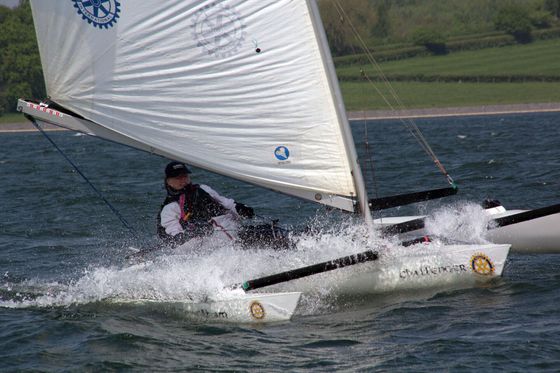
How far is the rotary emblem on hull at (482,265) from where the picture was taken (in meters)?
8.24

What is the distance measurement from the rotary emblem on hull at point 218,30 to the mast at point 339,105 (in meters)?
0.65

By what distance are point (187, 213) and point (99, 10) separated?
6.71ft

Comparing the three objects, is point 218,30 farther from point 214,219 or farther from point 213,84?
point 214,219

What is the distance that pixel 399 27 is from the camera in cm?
9062

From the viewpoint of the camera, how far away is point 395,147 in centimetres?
2900

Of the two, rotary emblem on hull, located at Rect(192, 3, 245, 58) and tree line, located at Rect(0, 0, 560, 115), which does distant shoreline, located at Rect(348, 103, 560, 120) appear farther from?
rotary emblem on hull, located at Rect(192, 3, 245, 58)

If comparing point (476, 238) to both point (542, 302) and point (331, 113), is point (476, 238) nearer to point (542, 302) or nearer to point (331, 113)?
point (542, 302)

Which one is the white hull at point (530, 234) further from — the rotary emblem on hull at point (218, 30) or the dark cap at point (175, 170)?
the rotary emblem on hull at point (218, 30)

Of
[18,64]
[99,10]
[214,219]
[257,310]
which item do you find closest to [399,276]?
[257,310]

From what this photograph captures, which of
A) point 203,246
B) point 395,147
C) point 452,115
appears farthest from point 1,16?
point 203,246

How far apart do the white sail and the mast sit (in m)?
0.01

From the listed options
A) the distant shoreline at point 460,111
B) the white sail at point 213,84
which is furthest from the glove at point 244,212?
the distant shoreline at point 460,111

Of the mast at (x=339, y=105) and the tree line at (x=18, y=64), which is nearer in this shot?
the mast at (x=339, y=105)

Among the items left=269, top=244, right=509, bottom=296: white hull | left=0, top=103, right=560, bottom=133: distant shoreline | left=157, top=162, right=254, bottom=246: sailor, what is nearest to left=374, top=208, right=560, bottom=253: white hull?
left=269, top=244, right=509, bottom=296: white hull
